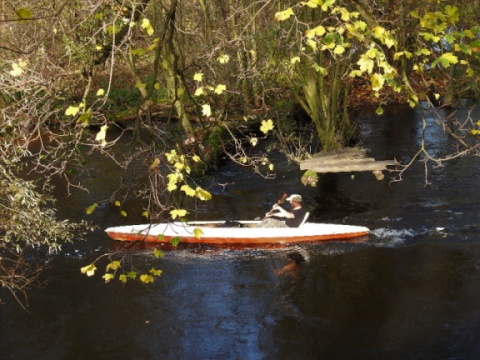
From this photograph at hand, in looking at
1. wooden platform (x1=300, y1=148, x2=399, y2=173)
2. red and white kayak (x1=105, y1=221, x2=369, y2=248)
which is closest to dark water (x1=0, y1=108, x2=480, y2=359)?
red and white kayak (x1=105, y1=221, x2=369, y2=248)

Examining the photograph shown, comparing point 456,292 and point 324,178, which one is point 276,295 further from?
point 324,178

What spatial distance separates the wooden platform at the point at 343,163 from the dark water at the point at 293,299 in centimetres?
133

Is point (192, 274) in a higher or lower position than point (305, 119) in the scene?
lower

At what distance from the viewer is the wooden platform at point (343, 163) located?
640 inches

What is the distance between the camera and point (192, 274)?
11836mm

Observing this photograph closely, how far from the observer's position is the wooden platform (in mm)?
16250

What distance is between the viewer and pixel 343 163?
16.4 m

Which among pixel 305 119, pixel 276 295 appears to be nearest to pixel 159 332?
pixel 276 295

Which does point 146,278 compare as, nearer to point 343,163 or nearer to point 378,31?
point 378,31

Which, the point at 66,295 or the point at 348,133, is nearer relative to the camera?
the point at 66,295

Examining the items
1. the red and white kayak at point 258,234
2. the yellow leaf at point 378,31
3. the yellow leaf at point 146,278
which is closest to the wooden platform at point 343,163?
the red and white kayak at point 258,234

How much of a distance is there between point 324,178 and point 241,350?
29.3ft

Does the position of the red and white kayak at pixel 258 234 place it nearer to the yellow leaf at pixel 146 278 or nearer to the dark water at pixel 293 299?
the dark water at pixel 293 299

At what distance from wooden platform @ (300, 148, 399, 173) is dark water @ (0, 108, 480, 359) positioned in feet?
4.35
